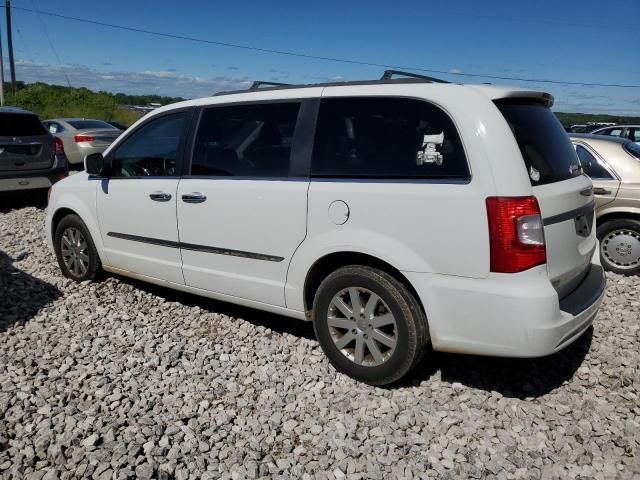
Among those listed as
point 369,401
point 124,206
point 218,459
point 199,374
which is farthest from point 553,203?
point 124,206

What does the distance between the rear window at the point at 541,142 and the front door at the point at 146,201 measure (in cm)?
249

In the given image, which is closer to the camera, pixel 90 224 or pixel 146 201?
pixel 146 201

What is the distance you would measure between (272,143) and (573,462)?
104 inches

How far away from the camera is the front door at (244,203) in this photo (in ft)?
11.7

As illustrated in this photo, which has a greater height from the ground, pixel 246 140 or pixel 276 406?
pixel 246 140

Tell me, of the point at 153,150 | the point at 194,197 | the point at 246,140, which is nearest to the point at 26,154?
the point at 153,150

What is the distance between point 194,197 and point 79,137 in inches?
494

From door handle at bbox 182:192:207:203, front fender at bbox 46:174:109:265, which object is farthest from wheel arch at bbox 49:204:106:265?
door handle at bbox 182:192:207:203

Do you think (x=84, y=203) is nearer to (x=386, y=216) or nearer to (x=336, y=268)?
(x=336, y=268)

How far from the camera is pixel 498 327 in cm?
290

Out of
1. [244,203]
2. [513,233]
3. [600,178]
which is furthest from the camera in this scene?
[600,178]

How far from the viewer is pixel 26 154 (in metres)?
8.88

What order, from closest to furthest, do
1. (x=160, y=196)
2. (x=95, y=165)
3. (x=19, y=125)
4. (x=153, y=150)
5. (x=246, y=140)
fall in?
(x=246, y=140), (x=160, y=196), (x=153, y=150), (x=95, y=165), (x=19, y=125)

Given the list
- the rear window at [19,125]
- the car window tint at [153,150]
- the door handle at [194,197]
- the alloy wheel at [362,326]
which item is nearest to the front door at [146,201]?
the car window tint at [153,150]
